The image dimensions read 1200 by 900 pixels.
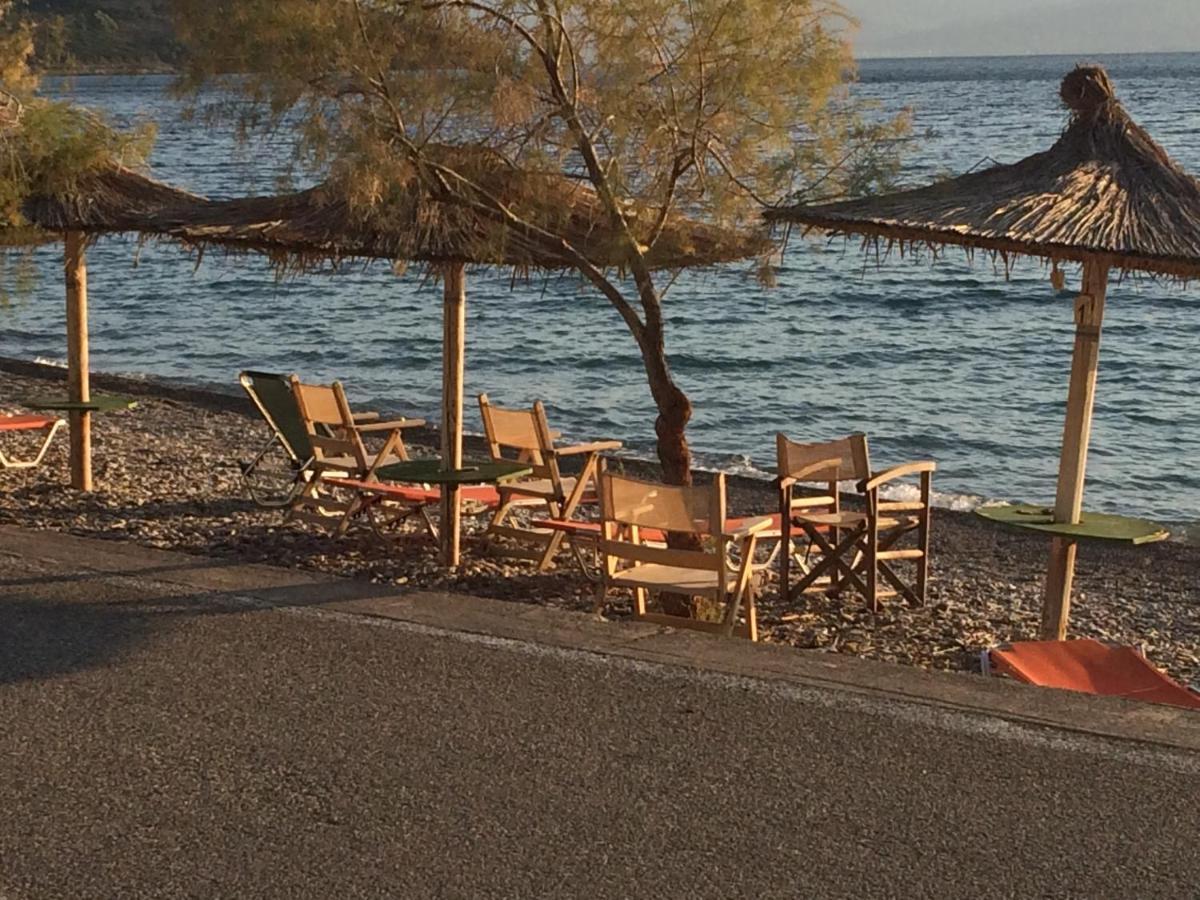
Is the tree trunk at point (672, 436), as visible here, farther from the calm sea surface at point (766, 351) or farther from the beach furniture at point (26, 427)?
the beach furniture at point (26, 427)

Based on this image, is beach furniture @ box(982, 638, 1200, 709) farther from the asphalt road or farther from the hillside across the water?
the hillside across the water

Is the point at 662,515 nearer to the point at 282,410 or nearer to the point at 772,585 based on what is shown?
the point at 772,585

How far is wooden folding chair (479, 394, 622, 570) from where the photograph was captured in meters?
9.51

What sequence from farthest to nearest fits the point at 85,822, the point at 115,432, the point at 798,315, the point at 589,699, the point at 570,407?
the point at 798,315 → the point at 570,407 → the point at 115,432 → the point at 589,699 → the point at 85,822

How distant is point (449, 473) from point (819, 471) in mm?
2084

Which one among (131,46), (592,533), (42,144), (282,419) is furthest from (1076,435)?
(131,46)

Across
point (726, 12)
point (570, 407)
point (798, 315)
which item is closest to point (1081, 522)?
point (726, 12)

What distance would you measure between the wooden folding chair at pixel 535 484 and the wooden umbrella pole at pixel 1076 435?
2.52 metres

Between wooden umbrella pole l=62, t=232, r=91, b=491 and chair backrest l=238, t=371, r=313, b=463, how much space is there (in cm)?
100

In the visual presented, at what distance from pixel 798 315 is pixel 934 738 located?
2696cm

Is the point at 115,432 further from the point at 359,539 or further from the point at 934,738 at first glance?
the point at 934,738

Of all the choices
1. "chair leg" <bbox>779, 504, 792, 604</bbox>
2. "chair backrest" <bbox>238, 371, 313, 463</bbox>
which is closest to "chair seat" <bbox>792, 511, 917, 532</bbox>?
"chair leg" <bbox>779, 504, 792, 604</bbox>

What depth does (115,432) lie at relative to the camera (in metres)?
16.1

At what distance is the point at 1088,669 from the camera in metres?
7.39
